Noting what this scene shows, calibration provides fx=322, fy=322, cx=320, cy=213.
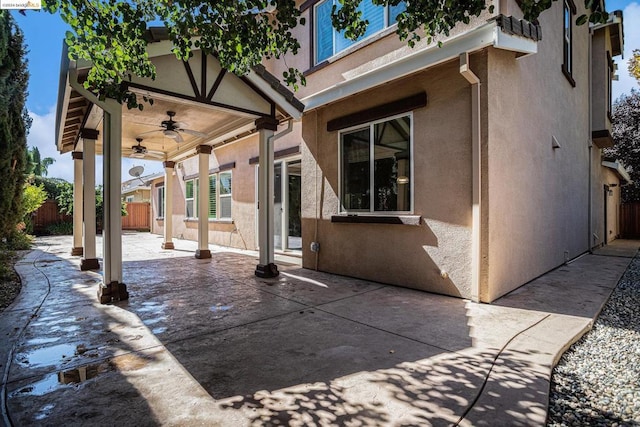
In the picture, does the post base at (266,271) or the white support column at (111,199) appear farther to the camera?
Result: the post base at (266,271)

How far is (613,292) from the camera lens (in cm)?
498

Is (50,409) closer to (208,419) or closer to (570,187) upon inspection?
(208,419)

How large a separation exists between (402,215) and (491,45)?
103 inches

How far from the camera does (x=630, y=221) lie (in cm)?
1547

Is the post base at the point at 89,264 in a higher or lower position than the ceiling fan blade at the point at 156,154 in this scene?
lower

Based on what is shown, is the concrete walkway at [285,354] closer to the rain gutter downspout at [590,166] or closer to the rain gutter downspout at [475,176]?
the rain gutter downspout at [475,176]

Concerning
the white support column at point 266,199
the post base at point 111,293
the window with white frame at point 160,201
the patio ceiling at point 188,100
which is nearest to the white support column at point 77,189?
the patio ceiling at point 188,100

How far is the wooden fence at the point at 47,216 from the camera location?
16.7 metres

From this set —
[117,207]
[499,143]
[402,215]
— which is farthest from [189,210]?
[499,143]

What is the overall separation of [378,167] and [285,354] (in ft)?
12.1

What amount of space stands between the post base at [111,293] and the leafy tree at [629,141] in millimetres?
21149

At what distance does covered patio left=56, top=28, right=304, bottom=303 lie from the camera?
14.9 ft

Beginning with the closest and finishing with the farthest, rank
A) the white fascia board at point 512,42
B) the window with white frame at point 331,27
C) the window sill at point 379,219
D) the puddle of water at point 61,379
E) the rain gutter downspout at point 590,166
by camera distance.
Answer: the puddle of water at point 61,379 < the white fascia board at point 512,42 < the window sill at point 379,219 < the window with white frame at point 331,27 < the rain gutter downspout at point 590,166

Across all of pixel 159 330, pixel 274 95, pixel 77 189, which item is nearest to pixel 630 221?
pixel 274 95
